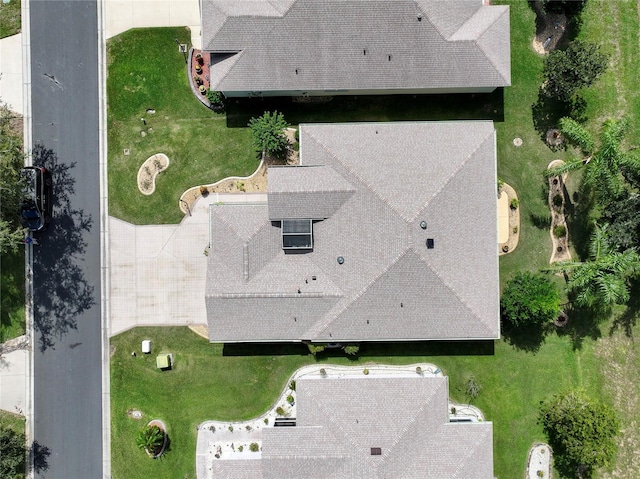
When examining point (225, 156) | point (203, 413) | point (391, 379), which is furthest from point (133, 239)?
point (391, 379)

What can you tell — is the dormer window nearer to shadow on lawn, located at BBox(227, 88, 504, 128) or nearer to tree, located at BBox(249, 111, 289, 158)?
tree, located at BBox(249, 111, 289, 158)

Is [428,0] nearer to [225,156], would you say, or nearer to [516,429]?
[225,156]

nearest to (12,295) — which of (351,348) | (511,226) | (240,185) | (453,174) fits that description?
(240,185)

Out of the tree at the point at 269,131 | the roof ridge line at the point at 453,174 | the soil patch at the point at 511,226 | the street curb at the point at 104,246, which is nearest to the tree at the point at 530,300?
the soil patch at the point at 511,226

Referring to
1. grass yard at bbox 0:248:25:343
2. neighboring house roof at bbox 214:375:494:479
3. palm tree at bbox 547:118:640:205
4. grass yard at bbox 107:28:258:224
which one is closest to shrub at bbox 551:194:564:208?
palm tree at bbox 547:118:640:205

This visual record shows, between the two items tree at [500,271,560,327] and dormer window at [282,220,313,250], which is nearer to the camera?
dormer window at [282,220,313,250]
